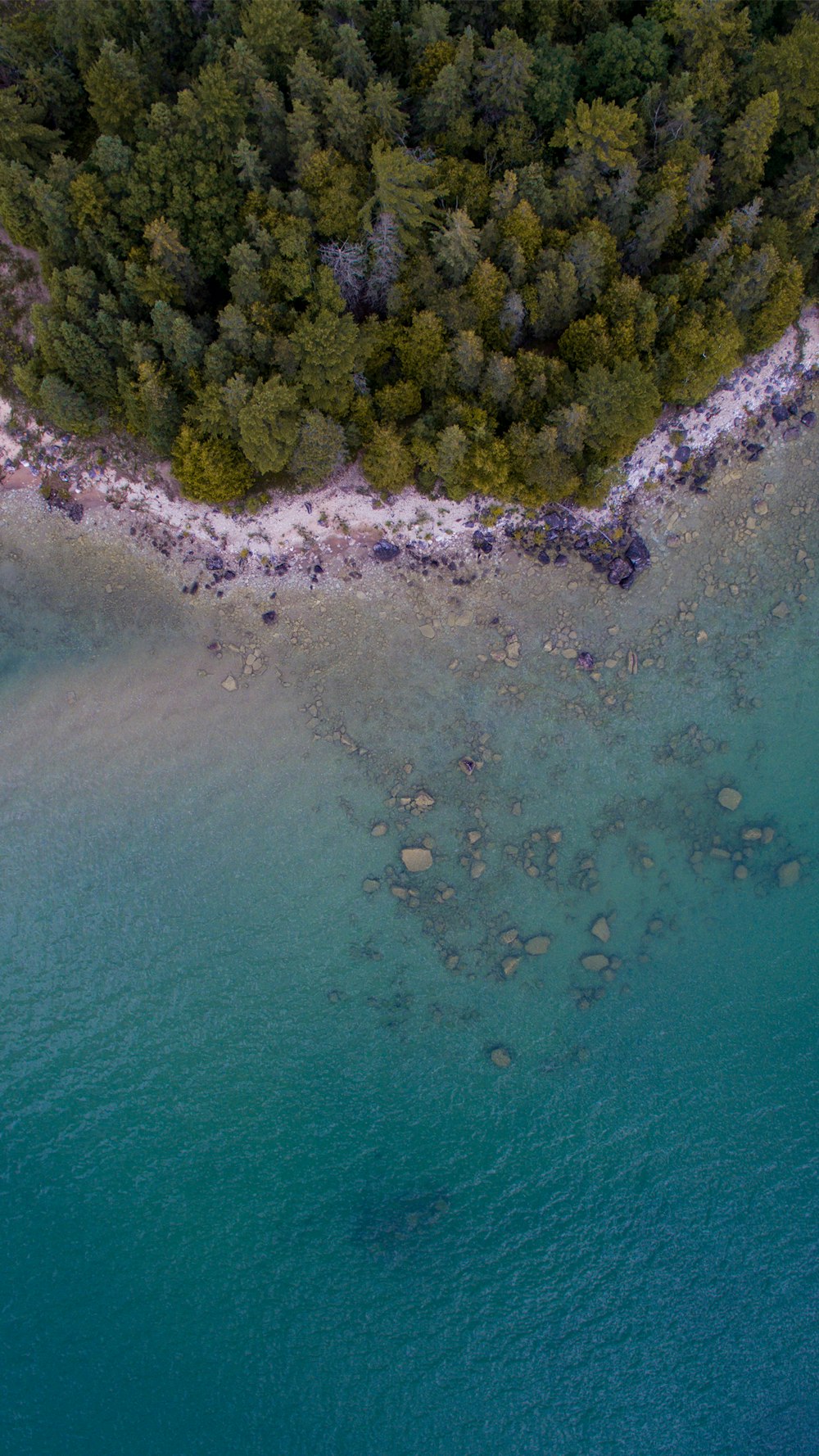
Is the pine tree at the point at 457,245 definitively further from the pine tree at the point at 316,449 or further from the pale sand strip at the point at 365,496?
the pale sand strip at the point at 365,496

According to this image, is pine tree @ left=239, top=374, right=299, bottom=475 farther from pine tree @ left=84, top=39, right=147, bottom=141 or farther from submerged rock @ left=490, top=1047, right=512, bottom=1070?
submerged rock @ left=490, top=1047, right=512, bottom=1070

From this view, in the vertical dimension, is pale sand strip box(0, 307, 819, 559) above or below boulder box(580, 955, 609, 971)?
above

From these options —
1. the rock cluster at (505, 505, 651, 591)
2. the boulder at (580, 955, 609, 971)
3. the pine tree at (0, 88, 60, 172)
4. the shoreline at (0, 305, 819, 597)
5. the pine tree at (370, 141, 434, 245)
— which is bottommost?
the boulder at (580, 955, 609, 971)

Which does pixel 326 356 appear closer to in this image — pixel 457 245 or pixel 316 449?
pixel 316 449

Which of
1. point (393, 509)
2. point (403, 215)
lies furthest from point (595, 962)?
point (403, 215)

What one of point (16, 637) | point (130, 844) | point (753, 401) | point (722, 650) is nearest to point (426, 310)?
point (753, 401)

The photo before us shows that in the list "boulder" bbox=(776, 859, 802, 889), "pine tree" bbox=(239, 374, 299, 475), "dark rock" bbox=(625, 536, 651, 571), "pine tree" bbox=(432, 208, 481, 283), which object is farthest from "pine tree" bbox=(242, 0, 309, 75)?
"boulder" bbox=(776, 859, 802, 889)

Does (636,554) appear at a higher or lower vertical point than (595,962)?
higher
